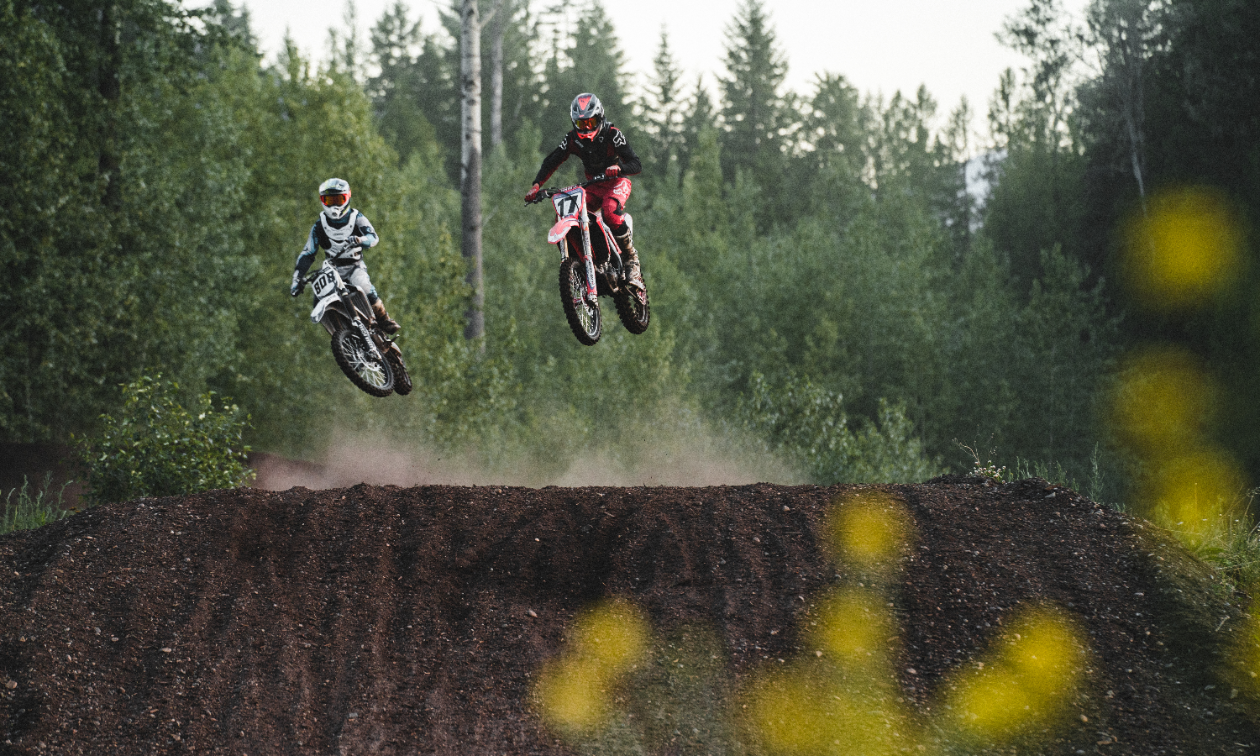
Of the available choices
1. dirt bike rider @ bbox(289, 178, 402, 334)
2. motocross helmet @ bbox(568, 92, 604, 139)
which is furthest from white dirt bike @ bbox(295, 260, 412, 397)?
motocross helmet @ bbox(568, 92, 604, 139)

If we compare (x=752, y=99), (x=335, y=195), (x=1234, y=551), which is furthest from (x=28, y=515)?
(x=752, y=99)

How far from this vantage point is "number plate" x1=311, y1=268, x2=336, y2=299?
32.0ft

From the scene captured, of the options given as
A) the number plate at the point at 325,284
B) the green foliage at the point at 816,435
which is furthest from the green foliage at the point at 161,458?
the green foliage at the point at 816,435

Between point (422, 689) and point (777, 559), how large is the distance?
2852 mm

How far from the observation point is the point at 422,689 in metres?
6.90

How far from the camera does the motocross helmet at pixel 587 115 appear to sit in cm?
879

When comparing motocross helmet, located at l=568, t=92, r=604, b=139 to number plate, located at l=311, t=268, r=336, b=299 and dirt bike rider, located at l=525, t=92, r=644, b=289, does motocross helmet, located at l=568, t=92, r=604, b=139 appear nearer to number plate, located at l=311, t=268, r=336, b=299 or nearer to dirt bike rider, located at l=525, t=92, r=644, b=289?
dirt bike rider, located at l=525, t=92, r=644, b=289

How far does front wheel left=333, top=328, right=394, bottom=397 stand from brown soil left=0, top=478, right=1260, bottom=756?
1004 millimetres

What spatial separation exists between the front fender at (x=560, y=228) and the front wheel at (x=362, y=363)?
7.12ft

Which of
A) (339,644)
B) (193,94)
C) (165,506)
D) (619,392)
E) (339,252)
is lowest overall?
(619,392)

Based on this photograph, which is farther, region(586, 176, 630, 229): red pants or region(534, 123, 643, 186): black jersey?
region(586, 176, 630, 229): red pants

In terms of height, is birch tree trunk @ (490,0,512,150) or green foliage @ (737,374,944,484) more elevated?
birch tree trunk @ (490,0,512,150)

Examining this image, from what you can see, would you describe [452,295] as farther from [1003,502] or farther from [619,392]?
[1003,502]

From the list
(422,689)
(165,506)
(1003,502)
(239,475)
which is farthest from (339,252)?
(1003,502)
